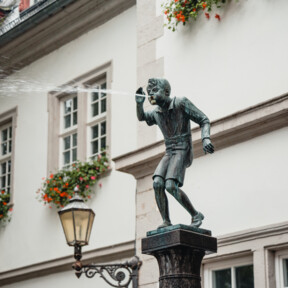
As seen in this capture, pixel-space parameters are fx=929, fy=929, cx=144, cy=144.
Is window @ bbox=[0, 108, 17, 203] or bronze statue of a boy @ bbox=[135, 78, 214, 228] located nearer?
bronze statue of a boy @ bbox=[135, 78, 214, 228]

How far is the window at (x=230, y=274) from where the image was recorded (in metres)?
10.3

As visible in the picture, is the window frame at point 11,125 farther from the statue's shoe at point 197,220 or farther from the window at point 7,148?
the statue's shoe at point 197,220

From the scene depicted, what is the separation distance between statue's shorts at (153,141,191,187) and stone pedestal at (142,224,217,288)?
0.48m

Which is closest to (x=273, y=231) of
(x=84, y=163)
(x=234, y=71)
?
(x=234, y=71)

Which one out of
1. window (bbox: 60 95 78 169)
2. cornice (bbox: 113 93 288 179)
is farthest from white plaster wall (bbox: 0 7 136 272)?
cornice (bbox: 113 93 288 179)

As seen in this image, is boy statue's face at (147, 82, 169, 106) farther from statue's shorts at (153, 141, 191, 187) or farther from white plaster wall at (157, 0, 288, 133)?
white plaster wall at (157, 0, 288, 133)

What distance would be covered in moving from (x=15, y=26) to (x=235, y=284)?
7.32 metres

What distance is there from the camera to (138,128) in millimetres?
12336

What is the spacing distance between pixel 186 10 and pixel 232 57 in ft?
3.32

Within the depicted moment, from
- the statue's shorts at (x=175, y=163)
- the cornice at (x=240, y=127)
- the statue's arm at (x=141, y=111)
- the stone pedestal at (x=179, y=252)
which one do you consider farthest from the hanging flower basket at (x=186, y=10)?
the stone pedestal at (x=179, y=252)

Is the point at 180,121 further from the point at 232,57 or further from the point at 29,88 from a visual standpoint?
the point at 29,88

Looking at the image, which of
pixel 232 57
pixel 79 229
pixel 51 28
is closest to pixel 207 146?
pixel 79 229

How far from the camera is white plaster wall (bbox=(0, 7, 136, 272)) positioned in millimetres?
13453

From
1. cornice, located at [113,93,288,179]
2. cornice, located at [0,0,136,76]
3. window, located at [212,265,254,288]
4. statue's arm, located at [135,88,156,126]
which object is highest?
cornice, located at [0,0,136,76]
